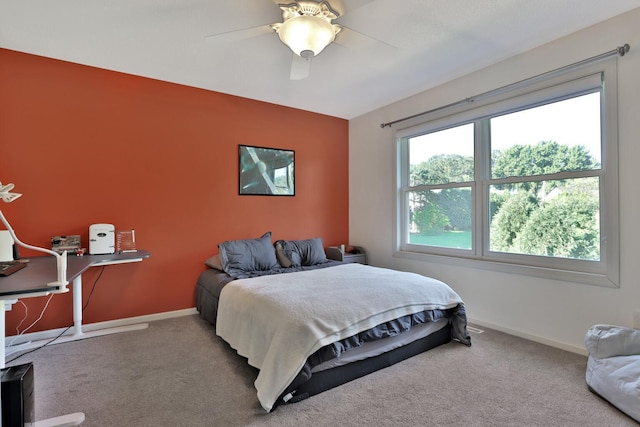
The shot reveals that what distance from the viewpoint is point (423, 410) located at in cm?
180

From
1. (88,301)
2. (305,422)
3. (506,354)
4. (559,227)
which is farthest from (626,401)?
(88,301)

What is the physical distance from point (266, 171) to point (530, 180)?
2.87m

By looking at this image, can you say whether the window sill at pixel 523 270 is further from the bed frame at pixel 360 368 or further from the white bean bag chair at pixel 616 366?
the bed frame at pixel 360 368

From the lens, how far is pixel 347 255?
429cm

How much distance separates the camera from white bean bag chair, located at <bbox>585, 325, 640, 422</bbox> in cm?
172

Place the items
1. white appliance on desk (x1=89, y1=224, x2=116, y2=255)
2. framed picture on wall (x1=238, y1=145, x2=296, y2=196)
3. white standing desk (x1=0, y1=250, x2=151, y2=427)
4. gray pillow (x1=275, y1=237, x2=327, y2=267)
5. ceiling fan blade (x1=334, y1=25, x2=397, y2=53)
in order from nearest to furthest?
white standing desk (x1=0, y1=250, x2=151, y2=427)
ceiling fan blade (x1=334, y1=25, x2=397, y2=53)
white appliance on desk (x1=89, y1=224, x2=116, y2=255)
gray pillow (x1=275, y1=237, x2=327, y2=267)
framed picture on wall (x1=238, y1=145, x2=296, y2=196)

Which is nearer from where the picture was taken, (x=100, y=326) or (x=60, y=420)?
(x=60, y=420)

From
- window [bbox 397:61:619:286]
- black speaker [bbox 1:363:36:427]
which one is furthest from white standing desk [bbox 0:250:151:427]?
window [bbox 397:61:619:286]

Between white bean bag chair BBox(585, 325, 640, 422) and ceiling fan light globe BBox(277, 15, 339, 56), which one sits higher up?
ceiling fan light globe BBox(277, 15, 339, 56)

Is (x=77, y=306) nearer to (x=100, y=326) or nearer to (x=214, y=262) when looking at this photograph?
(x=100, y=326)

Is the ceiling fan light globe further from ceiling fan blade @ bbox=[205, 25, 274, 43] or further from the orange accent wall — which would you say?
the orange accent wall

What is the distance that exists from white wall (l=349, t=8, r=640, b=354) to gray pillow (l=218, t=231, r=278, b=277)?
160cm

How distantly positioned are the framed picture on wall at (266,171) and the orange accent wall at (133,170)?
8 centimetres

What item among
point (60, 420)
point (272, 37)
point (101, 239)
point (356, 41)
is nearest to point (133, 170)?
point (101, 239)
